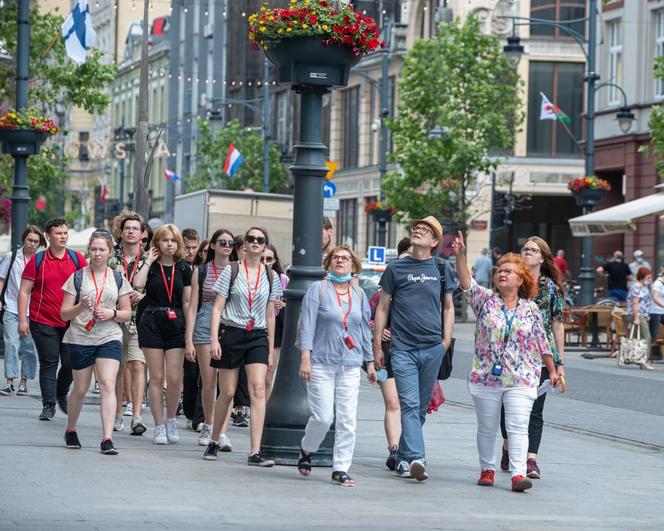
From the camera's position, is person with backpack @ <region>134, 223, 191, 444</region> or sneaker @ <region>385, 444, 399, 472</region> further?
person with backpack @ <region>134, 223, 191, 444</region>

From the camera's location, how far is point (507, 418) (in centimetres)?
1143

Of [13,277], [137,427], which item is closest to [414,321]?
[137,427]

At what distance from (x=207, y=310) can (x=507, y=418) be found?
3125 millimetres

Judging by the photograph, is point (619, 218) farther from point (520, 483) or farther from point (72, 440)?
point (520, 483)

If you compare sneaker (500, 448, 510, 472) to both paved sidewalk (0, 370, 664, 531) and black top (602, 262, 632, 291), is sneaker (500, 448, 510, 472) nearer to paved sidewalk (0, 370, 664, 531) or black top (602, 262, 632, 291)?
paved sidewalk (0, 370, 664, 531)

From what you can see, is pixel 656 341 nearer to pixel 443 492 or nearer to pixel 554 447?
pixel 554 447

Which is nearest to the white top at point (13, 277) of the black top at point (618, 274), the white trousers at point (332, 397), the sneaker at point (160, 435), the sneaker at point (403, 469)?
the sneaker at point (160, 435)

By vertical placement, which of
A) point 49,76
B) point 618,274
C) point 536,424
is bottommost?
point 536,424

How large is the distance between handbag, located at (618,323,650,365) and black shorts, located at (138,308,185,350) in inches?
542

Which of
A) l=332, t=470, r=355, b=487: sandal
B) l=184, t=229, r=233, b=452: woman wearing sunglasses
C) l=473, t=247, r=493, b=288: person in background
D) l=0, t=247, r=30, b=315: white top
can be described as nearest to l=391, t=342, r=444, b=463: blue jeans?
l=332, t=470, r=355, b=487: sandal

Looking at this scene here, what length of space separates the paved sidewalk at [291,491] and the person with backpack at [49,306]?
67cm

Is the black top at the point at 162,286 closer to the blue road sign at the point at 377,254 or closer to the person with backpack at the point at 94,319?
the person with backpack at the point at 94,319

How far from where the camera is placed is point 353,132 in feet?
214

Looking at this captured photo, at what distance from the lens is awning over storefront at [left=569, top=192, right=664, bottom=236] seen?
2950cm
